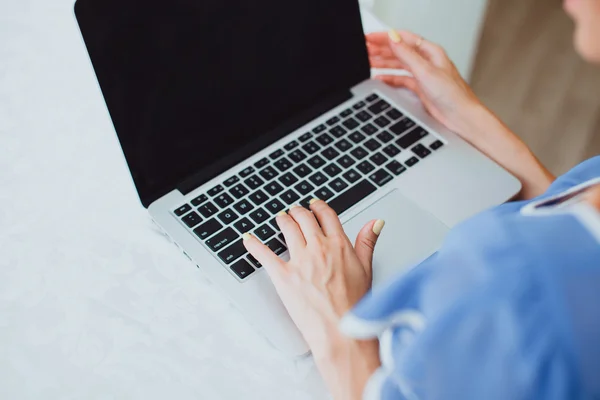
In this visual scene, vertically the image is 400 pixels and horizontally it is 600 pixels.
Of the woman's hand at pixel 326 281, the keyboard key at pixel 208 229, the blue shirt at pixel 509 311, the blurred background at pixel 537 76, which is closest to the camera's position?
the blue shirt at pixel 509 311

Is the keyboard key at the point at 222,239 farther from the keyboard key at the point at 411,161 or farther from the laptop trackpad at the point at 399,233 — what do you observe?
the keyboard key at the point at 411,161

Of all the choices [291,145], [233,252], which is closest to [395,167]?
[291,145]

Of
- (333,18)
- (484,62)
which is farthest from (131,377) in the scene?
Result: (484,62)

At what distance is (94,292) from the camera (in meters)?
0.69

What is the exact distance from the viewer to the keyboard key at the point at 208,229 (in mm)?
721

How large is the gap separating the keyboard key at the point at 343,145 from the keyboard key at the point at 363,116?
1.9 inches

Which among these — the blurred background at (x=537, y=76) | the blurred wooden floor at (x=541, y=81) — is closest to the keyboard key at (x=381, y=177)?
the blurred background at (x=537, y=76)

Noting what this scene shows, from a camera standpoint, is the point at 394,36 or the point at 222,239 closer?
the point at 222,239

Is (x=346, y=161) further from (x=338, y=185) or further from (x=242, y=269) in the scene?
(x=242, y=269)

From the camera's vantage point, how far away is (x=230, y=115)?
785mm

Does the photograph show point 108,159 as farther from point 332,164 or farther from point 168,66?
point 332,164

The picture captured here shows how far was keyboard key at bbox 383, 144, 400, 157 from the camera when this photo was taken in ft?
2.73

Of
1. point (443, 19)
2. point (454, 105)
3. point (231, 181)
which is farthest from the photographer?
point (443, 19)

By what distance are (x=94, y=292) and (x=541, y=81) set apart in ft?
5.18
